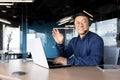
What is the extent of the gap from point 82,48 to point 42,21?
4729 millimetres

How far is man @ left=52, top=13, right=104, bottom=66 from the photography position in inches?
82.0

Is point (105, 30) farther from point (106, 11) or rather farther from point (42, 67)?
point (42, 67)

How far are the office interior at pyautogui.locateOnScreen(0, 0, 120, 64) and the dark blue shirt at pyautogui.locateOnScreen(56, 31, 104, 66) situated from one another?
14.1 ft

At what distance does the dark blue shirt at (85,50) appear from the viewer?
6.81 ft

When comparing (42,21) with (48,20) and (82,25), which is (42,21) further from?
(82,25)

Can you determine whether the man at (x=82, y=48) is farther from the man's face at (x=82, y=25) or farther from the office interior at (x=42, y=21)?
the office interior at (x=42, y=21)

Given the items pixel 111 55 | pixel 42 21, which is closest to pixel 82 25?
pixel 111 55

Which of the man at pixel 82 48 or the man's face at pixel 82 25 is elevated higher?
the man's face at pixel 82 25

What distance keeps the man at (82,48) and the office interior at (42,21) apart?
170 inches

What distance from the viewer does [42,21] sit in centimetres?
696

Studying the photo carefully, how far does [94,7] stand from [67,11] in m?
0.82

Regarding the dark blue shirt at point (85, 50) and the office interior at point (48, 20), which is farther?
the office interior at point (48, 20)

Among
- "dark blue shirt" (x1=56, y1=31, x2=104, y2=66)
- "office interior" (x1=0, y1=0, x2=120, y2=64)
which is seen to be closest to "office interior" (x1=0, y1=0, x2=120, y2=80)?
"office interior" (x1=0, y1=0, x2=120, y2=64)

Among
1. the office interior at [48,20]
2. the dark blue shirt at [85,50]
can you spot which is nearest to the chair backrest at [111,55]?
the dark blue shirt at [85,50]
